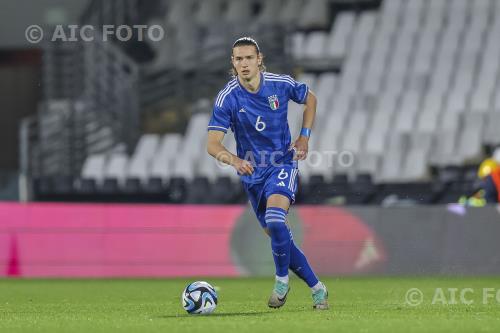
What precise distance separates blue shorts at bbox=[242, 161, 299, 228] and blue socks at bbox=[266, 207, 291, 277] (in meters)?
0.14

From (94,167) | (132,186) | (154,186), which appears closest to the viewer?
(154,186)

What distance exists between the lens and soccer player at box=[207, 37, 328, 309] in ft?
29.9

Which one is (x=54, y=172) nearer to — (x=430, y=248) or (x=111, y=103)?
(x=111, y=103)

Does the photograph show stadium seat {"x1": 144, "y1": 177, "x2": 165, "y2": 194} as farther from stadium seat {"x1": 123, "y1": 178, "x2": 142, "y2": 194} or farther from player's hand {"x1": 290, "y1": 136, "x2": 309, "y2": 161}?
player's hand {"x1": 290, "y1": 136, "x2": 309, "y2": 161}

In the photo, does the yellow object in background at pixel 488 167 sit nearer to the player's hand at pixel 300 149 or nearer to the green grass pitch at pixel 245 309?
the green grass pitch at pixel 245 309

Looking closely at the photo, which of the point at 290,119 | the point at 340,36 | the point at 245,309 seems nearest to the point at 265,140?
the point at 245,309

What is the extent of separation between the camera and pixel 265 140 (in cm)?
923

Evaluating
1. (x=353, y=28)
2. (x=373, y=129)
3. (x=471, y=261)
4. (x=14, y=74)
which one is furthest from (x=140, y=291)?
(x=14, y=74)

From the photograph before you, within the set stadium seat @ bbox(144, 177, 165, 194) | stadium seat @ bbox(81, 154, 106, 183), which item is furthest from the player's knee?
stadium seat @ bbox(81, 154, 106, 183)

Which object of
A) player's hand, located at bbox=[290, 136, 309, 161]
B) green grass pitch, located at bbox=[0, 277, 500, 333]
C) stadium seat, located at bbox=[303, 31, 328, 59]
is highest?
stadium seat, located at bbox=[303, 31, 328, 59]

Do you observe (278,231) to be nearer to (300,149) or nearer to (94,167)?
(300,149)

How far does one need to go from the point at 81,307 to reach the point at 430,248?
6864mm

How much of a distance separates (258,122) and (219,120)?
0.27 m

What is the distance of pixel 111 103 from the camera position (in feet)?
80.1
